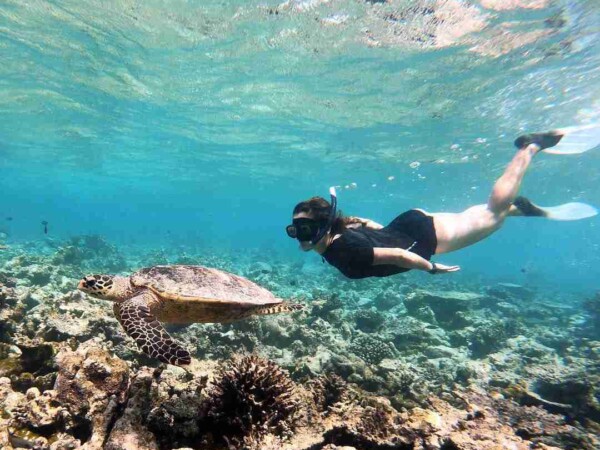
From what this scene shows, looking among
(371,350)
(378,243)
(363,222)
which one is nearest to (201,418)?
(378,243)

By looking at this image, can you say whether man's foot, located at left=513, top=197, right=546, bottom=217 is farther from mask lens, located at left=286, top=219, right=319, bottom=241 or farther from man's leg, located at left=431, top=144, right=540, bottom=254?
mask lens, located at left=286, top=219, right=319, bottom=241

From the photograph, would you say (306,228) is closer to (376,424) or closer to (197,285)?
(197,285)

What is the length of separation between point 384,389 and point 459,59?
14.8 meters

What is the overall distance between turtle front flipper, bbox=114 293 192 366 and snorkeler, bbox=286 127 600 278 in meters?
2.26

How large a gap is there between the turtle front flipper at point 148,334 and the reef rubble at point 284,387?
1.03 feet

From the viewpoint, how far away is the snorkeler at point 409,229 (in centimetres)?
487

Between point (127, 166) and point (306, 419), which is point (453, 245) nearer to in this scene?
point (306, 419)

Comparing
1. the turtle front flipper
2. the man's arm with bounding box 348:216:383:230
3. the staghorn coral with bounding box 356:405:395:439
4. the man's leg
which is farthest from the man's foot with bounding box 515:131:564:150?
the turtle front flipper

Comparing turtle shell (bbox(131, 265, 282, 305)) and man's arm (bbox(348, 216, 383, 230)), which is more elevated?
man's arm (bbox(348, 216, 383, 230))

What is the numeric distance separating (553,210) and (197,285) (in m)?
8.38

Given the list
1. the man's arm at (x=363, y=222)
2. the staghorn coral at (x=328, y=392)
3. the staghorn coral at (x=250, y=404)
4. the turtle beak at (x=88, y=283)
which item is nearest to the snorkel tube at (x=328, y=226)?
the man's arm at (x=363, y=222)

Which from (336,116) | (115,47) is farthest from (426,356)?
(115,47)

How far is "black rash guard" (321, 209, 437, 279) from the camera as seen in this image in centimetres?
491

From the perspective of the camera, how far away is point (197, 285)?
14.2ft
